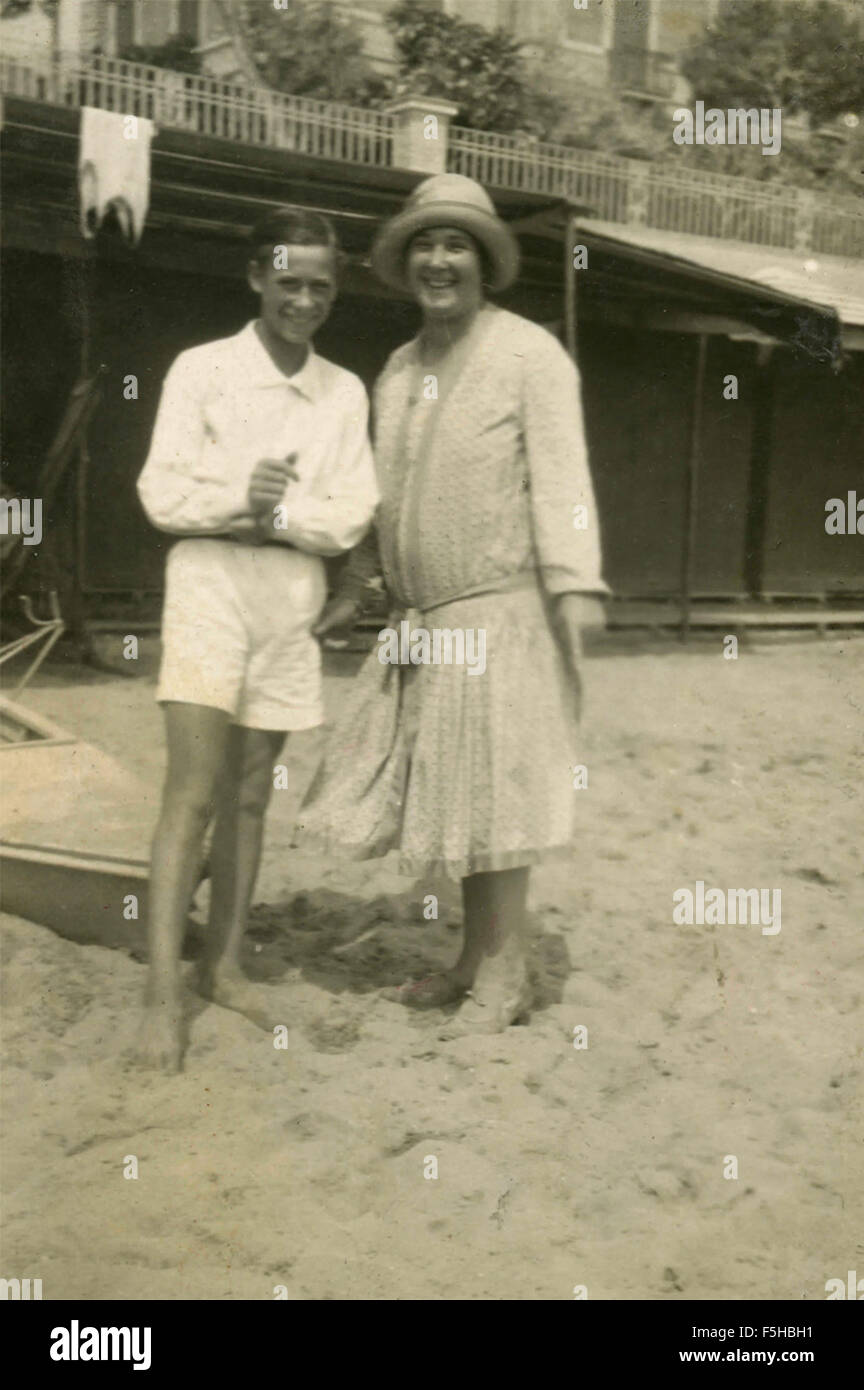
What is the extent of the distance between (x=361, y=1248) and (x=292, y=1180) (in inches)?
9.7

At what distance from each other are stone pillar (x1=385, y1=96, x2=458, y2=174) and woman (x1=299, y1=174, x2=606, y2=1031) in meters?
5.18

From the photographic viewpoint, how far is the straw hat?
126 inches

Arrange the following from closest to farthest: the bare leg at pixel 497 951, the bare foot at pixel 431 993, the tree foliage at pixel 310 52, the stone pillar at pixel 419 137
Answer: the bare leg at pixel 497 951 → the bare foot at pixel 431 993 → the stone pillar at pixel 419 137 → the tree foliage at pixel 310 52

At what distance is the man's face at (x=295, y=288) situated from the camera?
3.10 m

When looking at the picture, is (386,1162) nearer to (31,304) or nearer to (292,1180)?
(292,1180)

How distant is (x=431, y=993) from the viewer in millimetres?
3602

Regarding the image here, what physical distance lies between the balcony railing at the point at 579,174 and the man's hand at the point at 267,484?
25.0ft

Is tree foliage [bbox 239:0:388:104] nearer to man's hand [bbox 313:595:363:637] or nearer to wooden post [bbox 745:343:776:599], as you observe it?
wooden post [bbox 745:343:776:599]

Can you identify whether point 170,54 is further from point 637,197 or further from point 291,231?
point 291,231

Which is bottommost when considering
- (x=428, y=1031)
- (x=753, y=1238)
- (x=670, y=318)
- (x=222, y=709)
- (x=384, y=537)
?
(x=753, y=1238)

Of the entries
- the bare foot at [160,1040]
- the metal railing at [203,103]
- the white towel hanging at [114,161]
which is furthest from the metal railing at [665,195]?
the bare foot at [160,1040]

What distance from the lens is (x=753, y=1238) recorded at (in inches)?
105

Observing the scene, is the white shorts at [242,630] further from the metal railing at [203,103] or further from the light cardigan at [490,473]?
the metal railing at [203,103]

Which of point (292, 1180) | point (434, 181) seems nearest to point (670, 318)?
point (434, 181)
